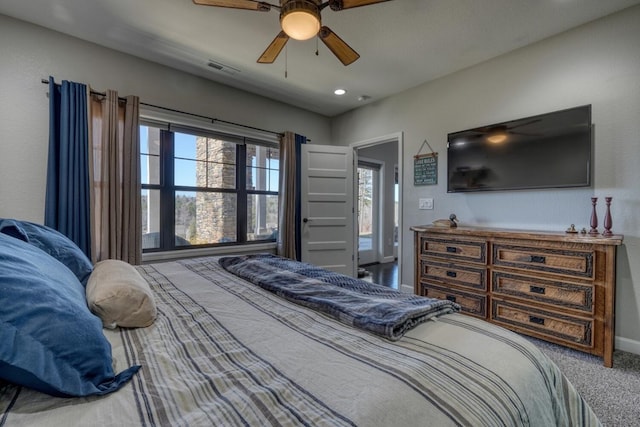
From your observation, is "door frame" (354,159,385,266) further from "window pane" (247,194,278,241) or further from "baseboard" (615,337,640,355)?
"baseboard" (615,337,640,355)

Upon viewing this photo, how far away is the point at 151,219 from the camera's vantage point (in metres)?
3.16

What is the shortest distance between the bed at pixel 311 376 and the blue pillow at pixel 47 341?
0.04 m

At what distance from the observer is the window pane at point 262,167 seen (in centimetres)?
388

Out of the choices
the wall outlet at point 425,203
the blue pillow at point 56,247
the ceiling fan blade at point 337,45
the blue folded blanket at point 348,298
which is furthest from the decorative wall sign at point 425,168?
the blue pillow at point 56,247

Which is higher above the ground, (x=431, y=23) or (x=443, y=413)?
(x=431, y=23)

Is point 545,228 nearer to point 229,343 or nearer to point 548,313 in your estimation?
point 548,313

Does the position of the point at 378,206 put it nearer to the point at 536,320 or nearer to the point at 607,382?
the point at 536,320

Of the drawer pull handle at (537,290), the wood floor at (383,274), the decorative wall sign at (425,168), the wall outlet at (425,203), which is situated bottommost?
the wood floor at (383,274)

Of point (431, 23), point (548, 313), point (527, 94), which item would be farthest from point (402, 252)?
point (431, 23)

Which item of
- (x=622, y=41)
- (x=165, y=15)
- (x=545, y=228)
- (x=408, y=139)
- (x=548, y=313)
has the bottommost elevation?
(x=548, y=313)

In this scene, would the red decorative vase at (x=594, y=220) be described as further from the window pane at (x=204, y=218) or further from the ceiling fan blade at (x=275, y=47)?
the window pane at (x=204, y=218)

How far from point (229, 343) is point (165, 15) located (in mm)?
2594

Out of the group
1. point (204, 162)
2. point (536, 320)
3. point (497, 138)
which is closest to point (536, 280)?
point (536, 320)

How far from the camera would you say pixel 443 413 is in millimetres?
603
